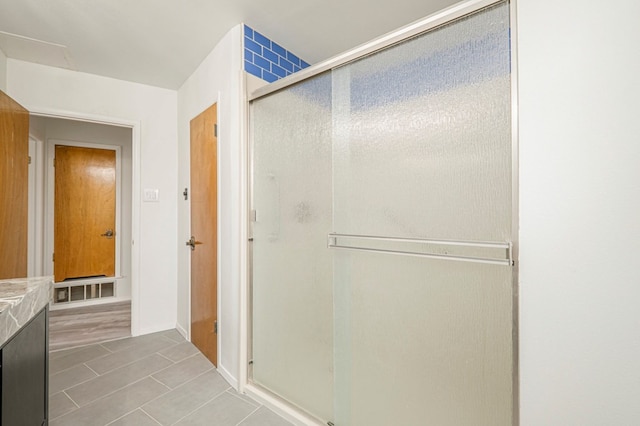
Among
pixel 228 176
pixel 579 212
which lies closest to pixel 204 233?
pixel 228 176

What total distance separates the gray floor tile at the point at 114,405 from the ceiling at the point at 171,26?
2.45 metres

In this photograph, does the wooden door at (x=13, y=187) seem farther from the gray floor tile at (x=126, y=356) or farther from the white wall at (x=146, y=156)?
the gray floor tile at (x=126, y=356)

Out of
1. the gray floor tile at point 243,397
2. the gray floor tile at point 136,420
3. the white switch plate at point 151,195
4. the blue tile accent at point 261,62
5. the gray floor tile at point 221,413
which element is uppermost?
the blue tile accent at point 261,62

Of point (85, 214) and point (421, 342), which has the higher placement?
point (85, 214)

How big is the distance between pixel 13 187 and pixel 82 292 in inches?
88.4

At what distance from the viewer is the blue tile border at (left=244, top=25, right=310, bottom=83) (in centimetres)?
200

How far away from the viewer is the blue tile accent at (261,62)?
2049mm

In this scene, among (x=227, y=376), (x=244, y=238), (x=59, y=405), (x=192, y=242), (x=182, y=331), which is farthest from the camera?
(x=182, y=331)

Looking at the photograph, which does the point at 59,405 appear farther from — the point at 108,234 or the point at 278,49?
the point at 278,49

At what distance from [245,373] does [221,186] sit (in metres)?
1.31

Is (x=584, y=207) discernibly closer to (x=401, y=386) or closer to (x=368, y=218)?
(x=368, y=218)

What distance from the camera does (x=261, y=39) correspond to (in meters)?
2.09

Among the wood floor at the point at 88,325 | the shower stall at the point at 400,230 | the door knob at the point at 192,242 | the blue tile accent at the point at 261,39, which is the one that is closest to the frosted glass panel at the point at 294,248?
the shower stall at the point at 400,230

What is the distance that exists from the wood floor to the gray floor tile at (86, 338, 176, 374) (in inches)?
15.0
